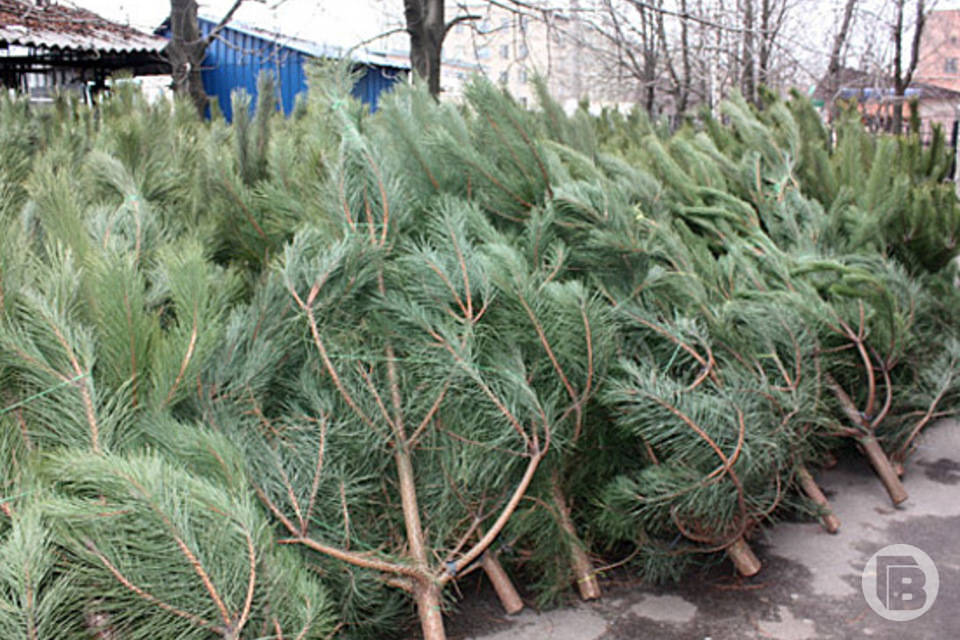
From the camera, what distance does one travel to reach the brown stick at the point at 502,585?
7.53 feet

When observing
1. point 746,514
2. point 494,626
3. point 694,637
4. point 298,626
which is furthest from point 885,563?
point 298,626

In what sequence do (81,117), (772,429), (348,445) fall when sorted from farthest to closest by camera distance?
1. (81,117)
2. (772,429)
3. (348,445)

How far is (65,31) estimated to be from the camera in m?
13.0

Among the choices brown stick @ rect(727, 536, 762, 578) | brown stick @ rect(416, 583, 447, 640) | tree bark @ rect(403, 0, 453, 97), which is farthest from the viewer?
tree bark @ rect(403, 0, 453, 97)

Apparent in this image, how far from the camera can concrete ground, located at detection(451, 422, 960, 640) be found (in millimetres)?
2234

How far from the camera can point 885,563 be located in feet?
8.45

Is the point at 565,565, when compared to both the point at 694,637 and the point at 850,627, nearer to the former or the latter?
the point at 694,637

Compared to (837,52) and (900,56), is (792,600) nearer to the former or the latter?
(900,56)

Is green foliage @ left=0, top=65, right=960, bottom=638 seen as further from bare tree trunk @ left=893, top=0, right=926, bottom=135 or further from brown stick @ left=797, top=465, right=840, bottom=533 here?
bare tree trunk @ left=893, top=0, right=926, bottom=135

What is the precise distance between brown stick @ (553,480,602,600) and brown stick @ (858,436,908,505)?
130 centimetres

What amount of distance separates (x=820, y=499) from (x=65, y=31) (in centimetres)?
1325

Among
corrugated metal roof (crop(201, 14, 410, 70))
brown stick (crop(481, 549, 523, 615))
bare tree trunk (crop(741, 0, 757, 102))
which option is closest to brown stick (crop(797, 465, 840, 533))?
brown stick (crop(481, 549, 523, 615))

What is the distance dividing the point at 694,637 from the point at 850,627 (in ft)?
1.34

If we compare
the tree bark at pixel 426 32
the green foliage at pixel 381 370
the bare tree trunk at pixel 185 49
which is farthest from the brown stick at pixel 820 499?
the bare tree trunk at pixel 185 49
